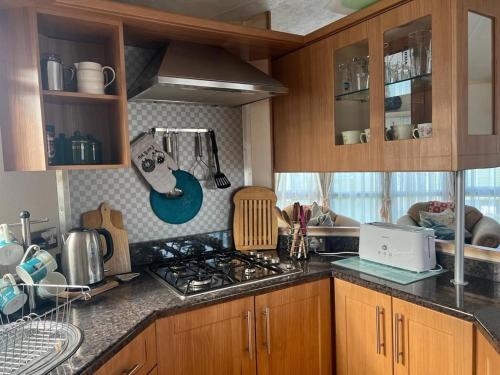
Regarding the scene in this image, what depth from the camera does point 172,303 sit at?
1.46 meters

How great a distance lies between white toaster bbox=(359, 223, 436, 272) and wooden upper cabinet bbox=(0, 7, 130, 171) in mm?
1194

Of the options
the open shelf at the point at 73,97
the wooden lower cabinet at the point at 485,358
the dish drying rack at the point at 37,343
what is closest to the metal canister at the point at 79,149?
the open shelf at the point at 73,97

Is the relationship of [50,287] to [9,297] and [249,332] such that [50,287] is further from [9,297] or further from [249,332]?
[249,332]

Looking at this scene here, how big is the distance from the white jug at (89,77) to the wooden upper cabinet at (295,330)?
110 centimetres

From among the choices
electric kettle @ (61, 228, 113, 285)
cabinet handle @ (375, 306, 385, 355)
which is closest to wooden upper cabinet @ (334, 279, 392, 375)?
cabinet handle @ (375, 306, 385, 355)

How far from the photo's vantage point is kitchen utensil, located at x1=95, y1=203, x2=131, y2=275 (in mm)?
1863

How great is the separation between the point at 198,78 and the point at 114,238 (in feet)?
2.84

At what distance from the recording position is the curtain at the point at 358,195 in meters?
4.56

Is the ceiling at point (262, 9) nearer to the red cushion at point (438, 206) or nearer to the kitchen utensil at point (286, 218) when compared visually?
the kitchen utensil at point (286, 218)

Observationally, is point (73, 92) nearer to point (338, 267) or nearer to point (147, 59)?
point (147, 59)

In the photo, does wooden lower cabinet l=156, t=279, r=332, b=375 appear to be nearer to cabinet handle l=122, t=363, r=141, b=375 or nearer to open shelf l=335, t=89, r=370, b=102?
cabinet handle l=122, t=363, r=141, b=375

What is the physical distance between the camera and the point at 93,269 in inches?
63.3

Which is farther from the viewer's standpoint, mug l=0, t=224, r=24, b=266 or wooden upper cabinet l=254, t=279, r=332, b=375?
wooden upper cabinet l=254, t=279, r=332, b=375

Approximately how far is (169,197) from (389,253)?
116 centimetres
